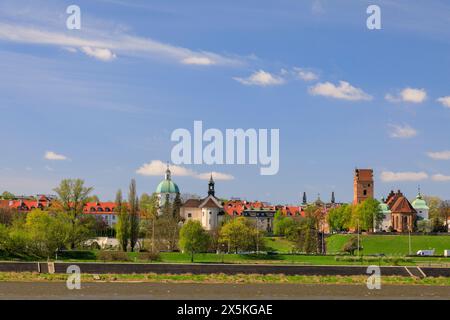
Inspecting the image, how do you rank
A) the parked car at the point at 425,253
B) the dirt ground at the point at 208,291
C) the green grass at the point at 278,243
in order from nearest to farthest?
1. the dirt ground at the point at 208,291
2. the parked car at the point at 425,253
3. the green grass at the point at 278,243

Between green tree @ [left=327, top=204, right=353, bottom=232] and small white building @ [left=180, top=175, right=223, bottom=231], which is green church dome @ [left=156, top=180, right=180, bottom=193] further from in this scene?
green tree @ [left=327, top=204, right=353, bottom=232]

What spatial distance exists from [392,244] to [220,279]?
6220cm

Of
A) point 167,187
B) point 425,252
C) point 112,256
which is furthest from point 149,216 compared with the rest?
point 112,256

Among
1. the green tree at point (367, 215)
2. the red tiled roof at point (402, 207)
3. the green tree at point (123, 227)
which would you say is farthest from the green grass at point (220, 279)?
the red tiled roof at point (402, 207)

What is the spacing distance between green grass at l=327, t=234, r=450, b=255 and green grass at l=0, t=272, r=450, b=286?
49.4 meters

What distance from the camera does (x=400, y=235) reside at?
11662cm

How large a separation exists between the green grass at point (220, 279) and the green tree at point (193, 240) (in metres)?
33.3

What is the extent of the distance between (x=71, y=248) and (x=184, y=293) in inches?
1914

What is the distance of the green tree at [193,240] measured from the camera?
87.8m

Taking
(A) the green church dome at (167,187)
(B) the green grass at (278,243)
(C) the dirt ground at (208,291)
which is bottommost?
(C) the dirt ground at (208,291)

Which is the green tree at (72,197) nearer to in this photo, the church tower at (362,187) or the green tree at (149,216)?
the green tree at (149,216)

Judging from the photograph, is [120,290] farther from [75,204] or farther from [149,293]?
[75,204]

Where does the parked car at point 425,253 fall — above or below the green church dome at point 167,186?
below
